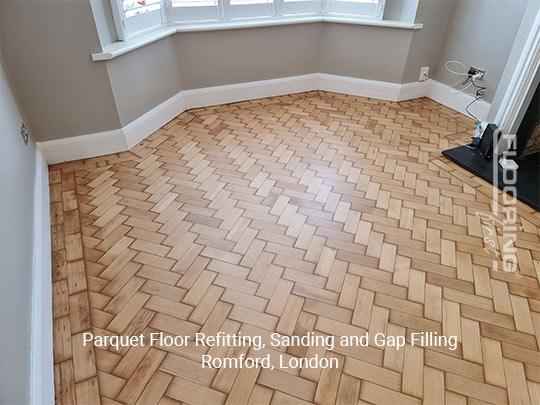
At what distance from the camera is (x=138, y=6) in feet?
8.86

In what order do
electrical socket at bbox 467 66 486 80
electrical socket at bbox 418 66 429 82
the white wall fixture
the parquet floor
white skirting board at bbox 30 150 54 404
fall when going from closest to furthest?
white skirting board at bbox 30 150 54 404
the parquet floor
the white wall fixture
electrical socket at bbox 467 66 486 80
electrical socket at bbox 418 66 429 82

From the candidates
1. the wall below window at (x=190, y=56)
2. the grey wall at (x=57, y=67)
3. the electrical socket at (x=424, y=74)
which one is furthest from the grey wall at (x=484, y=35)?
the grey wall at (x=57, y=67)

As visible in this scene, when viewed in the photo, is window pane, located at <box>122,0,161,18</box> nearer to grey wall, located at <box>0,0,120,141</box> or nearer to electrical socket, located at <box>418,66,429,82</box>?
grey wall, located at <box>0,0,120,141</box>

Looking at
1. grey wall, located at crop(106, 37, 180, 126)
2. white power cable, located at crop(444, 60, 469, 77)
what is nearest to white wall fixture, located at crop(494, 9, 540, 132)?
white power cable, located at crop(444, 60, 469, 77)

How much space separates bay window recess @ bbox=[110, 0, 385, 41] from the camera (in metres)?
2.64

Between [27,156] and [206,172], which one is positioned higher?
[27,156]

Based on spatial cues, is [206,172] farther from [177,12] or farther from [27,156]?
[177,12]

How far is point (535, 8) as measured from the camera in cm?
227

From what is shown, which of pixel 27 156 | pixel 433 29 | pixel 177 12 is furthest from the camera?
pixel 433 29

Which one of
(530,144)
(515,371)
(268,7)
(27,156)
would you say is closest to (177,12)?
(268,7)

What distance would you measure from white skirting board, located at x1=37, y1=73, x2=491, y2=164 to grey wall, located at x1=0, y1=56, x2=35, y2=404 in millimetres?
555

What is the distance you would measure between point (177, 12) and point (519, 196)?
9.98 feet

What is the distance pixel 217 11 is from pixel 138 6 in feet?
2.41

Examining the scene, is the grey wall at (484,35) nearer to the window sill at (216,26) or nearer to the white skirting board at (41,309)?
the window sill at (216,26)
